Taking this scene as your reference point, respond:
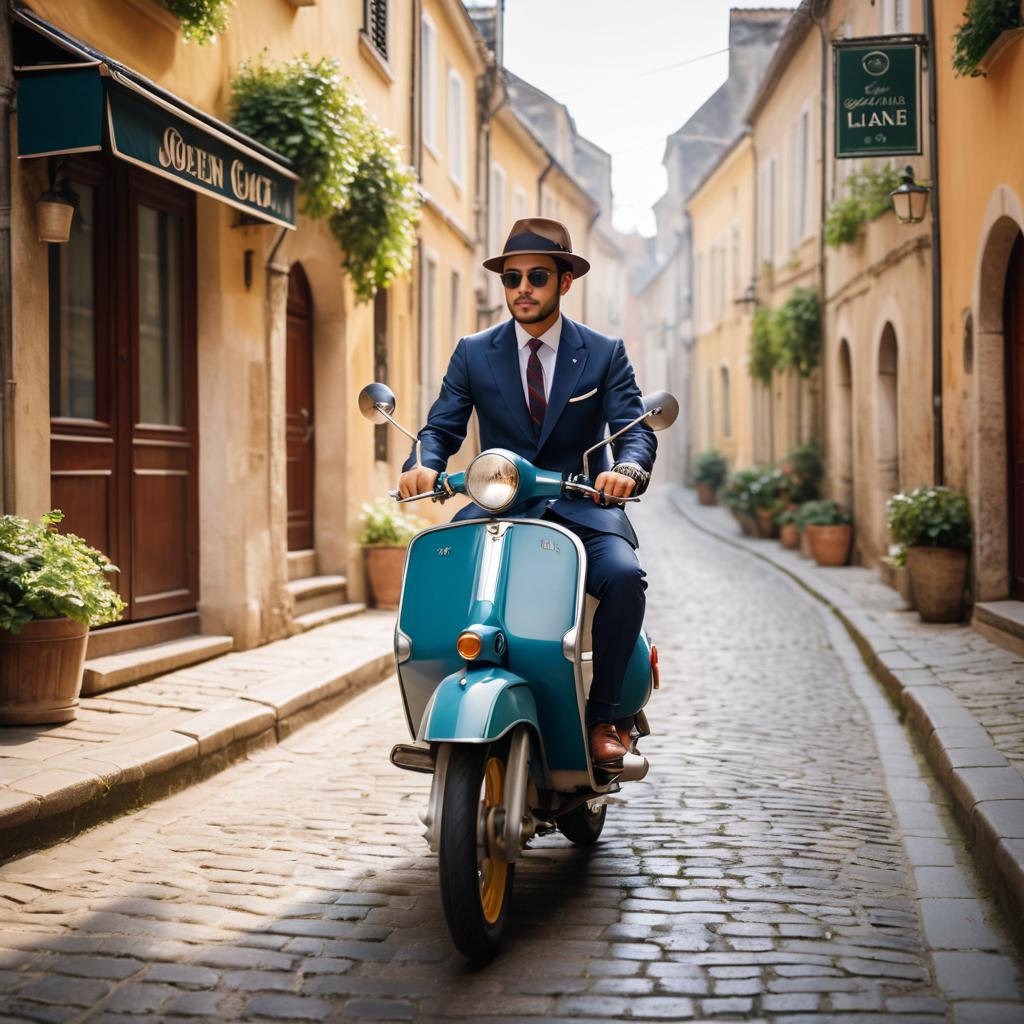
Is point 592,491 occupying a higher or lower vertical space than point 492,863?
higher

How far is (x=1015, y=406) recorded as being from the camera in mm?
10398

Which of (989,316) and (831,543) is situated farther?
(831,543)

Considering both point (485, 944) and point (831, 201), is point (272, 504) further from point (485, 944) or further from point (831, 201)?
point (831, 201)

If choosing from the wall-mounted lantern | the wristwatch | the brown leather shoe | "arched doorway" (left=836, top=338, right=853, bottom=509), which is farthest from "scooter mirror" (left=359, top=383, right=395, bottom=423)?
"arched doorway" (left=836, top=338, right=853, bottom=509)

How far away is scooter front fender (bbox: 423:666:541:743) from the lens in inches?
142

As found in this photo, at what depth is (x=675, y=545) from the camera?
21.3 metres

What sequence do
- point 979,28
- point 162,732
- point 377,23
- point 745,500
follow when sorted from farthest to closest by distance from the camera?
point 745,500 → point 377,23 → point 979,28 → point 162,732

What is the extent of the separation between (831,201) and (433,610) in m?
15.5

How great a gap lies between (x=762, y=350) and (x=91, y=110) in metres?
18.0

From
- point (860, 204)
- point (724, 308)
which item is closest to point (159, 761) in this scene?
point (860, 204)

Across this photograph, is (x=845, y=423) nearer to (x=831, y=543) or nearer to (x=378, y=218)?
(x=831, y=543)

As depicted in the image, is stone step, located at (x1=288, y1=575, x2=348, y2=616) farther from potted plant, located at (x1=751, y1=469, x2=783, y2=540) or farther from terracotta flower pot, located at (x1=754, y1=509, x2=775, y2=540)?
terracotta flower pot, located at (x1=754, y1=509, x2=775, y2=540)

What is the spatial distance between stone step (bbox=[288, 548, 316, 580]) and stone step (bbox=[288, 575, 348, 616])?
0.21 ft

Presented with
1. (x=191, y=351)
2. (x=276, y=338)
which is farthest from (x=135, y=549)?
(x=276, y=338)
